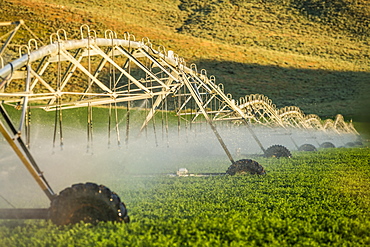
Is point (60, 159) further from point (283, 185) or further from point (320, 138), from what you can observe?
point (320, 138)

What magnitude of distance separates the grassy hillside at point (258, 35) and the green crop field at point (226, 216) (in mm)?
49667

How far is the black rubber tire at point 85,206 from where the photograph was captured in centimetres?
827

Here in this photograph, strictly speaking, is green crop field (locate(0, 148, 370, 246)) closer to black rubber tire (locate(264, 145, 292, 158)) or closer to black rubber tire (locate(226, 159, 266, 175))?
black rubber tire (locate(226, 159, 266, 175))

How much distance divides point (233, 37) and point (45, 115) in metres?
70.3

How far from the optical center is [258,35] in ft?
341

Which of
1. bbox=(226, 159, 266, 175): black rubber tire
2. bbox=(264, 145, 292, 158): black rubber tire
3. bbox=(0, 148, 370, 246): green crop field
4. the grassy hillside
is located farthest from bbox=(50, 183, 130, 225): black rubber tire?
the grassy hillside

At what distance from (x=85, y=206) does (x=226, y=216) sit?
100.0 inches

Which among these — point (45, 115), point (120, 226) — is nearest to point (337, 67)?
point (45, 115)

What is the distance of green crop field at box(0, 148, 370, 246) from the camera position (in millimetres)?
7789

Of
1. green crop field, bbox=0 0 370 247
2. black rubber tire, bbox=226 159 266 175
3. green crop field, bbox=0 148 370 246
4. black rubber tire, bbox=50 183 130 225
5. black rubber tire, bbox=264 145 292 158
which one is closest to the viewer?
green crop field, bbox=0 148 370 246

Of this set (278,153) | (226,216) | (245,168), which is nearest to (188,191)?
(226,216)

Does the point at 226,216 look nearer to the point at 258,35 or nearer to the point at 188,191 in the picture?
the point at 188,191

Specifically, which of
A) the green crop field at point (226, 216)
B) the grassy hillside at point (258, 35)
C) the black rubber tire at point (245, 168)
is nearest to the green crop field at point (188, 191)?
the green crop field at point (226, 216)

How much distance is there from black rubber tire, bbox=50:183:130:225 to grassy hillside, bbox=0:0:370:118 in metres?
56.2
